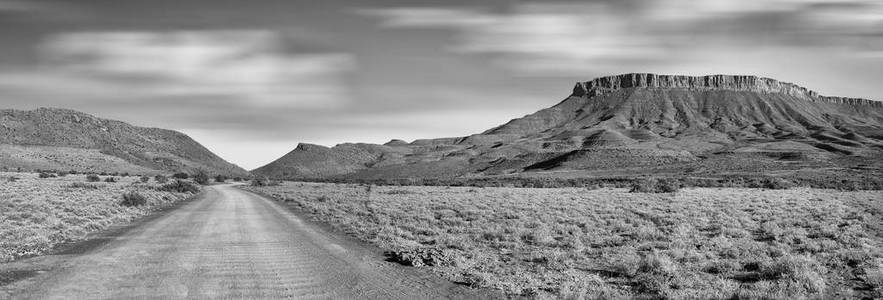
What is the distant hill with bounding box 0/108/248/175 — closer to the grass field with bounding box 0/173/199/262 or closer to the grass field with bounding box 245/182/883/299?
the grass field with bounding box 0/173/199/262

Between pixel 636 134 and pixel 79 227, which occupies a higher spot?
pixel 636 134

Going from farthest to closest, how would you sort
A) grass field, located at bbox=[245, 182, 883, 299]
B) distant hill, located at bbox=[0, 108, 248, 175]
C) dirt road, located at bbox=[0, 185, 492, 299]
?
distant hill, located at bbox=[0, 108, 248, 175]
grass field, located at bbox=[245, 182, 883, 299]
dirt road, located at bbox=[0, 185, 492, 299]

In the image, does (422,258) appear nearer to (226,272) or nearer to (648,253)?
(226,272)

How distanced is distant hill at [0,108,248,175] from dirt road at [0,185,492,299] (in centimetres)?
12373

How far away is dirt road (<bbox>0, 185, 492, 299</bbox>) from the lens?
9570mm

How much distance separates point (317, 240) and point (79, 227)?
854 centimetres

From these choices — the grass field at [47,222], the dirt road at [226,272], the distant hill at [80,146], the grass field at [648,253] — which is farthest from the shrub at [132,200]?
the distant hill at [80,146]

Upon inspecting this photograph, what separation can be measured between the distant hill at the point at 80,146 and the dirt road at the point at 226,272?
406 feet

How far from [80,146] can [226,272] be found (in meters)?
166

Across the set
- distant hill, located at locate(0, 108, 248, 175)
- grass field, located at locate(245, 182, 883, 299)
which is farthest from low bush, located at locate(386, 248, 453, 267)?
distant hill, located at locate(0, 108, 248, 175)

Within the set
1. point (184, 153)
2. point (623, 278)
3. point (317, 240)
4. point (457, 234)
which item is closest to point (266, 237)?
point (317, 240)

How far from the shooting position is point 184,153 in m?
198

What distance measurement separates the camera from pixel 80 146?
489 feet

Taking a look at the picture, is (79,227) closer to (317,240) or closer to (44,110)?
(317,240)
